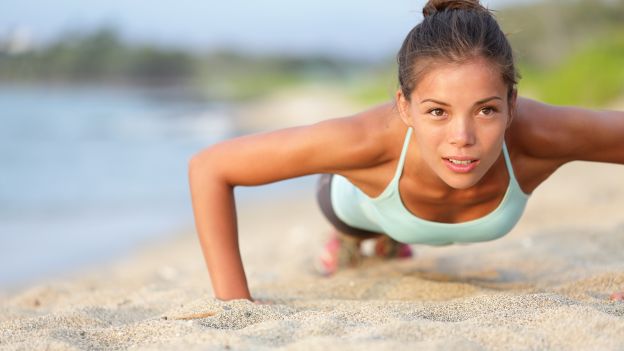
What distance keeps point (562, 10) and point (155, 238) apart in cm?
1641

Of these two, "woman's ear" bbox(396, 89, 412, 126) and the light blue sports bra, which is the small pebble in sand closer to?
the light blue sports bra

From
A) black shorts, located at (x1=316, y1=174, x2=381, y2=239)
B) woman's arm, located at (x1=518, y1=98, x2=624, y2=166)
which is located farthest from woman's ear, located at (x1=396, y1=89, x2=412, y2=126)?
black shorts, located at (x1=316, y1=174, x2=381, y2=239)

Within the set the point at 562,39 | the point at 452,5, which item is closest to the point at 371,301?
the point at 452,5

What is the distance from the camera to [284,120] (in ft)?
97.8

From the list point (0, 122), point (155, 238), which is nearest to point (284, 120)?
point (0, 122)

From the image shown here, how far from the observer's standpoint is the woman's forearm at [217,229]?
2.95 metres

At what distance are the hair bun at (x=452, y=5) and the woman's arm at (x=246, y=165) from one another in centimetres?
47

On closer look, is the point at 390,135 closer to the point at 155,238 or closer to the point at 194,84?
the point at 155,238

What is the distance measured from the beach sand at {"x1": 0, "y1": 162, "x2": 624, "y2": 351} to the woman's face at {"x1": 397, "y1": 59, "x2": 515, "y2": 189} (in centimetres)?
49

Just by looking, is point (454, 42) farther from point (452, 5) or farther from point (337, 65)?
point (337, 65)

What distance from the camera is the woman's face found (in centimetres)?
242

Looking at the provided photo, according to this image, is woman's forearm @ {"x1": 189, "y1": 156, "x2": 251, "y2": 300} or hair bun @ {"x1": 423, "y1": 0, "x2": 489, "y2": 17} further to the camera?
woman's forearm @ {"x1": 189, "y1": 156, "x2": 251, "y2": 300}

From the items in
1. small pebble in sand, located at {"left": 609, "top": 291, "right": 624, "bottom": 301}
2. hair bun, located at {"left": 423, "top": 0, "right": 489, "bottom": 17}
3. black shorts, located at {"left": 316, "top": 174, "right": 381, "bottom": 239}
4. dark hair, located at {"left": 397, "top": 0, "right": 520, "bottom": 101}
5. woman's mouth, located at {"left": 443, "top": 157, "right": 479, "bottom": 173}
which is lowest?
small pebble in sand, located at {"left": 609, "top": 291, "right": 624, "bottom": 301}

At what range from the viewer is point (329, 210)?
3869 mm
